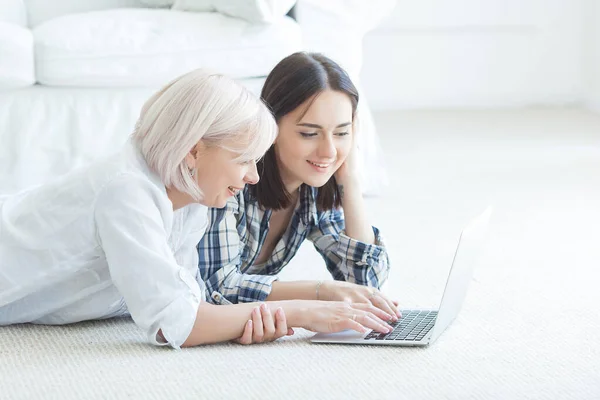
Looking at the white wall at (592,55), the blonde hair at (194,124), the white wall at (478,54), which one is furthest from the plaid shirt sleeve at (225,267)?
the white wall at (592,55)

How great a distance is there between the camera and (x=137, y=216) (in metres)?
1.42

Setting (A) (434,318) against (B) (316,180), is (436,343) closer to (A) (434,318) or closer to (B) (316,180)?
(A) (434,318)

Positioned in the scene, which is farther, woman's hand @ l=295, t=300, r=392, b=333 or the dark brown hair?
the dark brown hair

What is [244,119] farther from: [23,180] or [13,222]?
[23,180]

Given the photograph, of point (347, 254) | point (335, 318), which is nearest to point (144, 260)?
point (335, 318)

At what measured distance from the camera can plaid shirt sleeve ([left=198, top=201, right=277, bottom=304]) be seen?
1.68 metres

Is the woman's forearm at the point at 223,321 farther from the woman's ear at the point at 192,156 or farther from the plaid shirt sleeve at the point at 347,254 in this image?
the plaid shirt sleeve at the point at 347,254

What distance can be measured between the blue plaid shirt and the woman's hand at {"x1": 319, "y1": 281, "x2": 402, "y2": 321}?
98 millimetres

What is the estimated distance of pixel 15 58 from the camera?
7.38 ft

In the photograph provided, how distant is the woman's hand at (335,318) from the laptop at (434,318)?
0.8 inches

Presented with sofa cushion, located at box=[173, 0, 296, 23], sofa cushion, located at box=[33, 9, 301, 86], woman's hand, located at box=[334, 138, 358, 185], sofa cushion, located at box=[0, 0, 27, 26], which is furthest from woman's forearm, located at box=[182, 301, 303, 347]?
sofa cushion, located at box=[0, 0, 27, 26]

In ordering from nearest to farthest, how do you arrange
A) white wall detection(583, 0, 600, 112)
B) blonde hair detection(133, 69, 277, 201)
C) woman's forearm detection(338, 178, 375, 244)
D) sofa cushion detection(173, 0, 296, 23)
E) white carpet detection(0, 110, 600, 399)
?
white carpet detection(0, 110, 600, 399) < blonde hair detection(133, 69, 277, 201) < woman's forearm detection(338, 178, 375, 244) < sofa cushion detection(173, 0, 296, 23) < white wall detection(583, 0, 600, 112)

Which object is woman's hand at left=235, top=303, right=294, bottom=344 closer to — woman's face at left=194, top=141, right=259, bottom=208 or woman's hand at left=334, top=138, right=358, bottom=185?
woman's face at left=194, top=141, right=259, bottom=208

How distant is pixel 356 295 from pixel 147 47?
0.97 m
